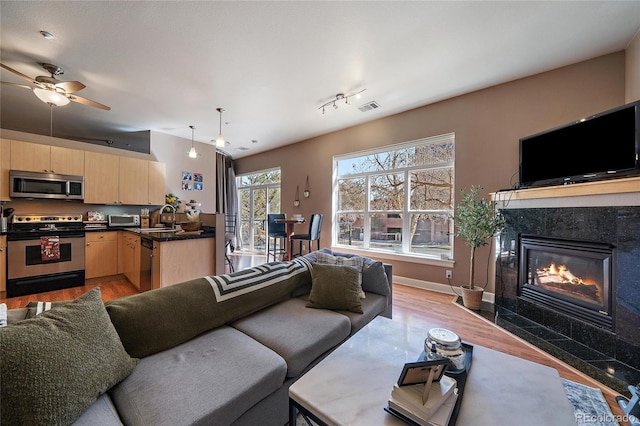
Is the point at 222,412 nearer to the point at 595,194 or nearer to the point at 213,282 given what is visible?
the point at 213,282

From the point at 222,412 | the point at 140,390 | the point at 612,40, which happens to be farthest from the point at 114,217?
the point at 612,40

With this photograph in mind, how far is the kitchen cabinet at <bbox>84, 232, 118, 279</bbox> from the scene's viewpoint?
12.6 feet

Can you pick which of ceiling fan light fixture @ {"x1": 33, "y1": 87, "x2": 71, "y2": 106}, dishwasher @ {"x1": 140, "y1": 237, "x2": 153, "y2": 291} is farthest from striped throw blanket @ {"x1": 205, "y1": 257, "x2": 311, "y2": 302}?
ceiling fan light fixture @ {"x1": 33, "y1": 87, "x2": 71, "y2": 106}

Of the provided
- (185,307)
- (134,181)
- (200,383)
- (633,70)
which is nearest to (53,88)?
(134,181)

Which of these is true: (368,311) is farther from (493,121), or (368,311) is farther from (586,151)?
(493,121)

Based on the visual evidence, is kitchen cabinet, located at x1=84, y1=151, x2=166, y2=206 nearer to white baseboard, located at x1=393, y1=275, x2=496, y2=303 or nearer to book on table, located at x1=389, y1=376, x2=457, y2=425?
white baseboard, located at x1=393, y1=275, x2=496, y2=303

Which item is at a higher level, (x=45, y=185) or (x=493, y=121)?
(x=493, y=121)

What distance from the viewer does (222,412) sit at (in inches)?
38.0

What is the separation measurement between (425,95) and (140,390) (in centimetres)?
411

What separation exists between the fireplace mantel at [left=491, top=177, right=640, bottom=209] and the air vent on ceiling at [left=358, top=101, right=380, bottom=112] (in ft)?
6.90

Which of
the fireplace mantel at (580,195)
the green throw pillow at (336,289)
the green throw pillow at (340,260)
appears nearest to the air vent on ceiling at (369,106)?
the fireplace mantel at (580,195)

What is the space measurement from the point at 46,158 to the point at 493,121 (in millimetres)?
6532

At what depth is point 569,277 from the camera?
234 cm

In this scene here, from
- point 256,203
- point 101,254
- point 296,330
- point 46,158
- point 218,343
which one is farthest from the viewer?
point 256,203
